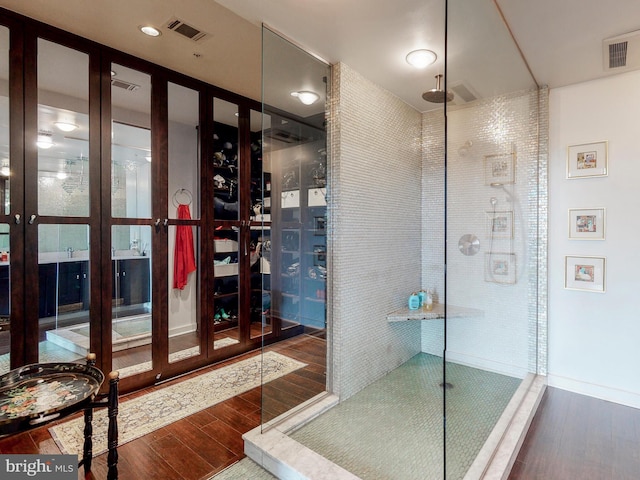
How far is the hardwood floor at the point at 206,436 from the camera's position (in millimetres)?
1844

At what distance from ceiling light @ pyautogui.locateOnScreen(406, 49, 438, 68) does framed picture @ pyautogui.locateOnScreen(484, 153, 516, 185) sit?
0.78 meters

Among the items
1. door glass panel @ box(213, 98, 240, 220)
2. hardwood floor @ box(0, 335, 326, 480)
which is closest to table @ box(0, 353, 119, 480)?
hardwood floor @ box(0, 335, 326, 480)

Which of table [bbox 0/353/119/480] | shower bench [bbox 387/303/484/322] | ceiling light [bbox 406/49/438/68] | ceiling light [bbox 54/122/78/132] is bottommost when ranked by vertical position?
table [bbox 0/353/119/480]

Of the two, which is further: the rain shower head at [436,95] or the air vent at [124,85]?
the air vent at [124,85]

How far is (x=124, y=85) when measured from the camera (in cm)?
263

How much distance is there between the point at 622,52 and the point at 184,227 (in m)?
3.58

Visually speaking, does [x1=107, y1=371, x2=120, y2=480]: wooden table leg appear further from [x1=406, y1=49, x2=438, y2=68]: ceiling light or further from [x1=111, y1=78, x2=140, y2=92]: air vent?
[x1=406, y1=49, x2=438, y2=68]: ceiling light

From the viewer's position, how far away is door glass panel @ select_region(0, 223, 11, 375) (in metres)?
2.14

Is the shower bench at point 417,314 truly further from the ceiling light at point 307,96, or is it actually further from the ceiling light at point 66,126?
the ceiling light at point 66,126

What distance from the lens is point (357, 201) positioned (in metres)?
2.60

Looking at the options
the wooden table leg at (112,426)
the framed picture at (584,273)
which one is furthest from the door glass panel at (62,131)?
the framed picture at (584,273)

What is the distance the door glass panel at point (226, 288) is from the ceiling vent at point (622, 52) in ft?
10.7

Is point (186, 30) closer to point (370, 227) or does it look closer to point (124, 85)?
point (124, 85)

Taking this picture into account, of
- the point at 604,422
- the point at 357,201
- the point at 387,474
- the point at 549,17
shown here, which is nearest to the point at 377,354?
the point at 387,474
